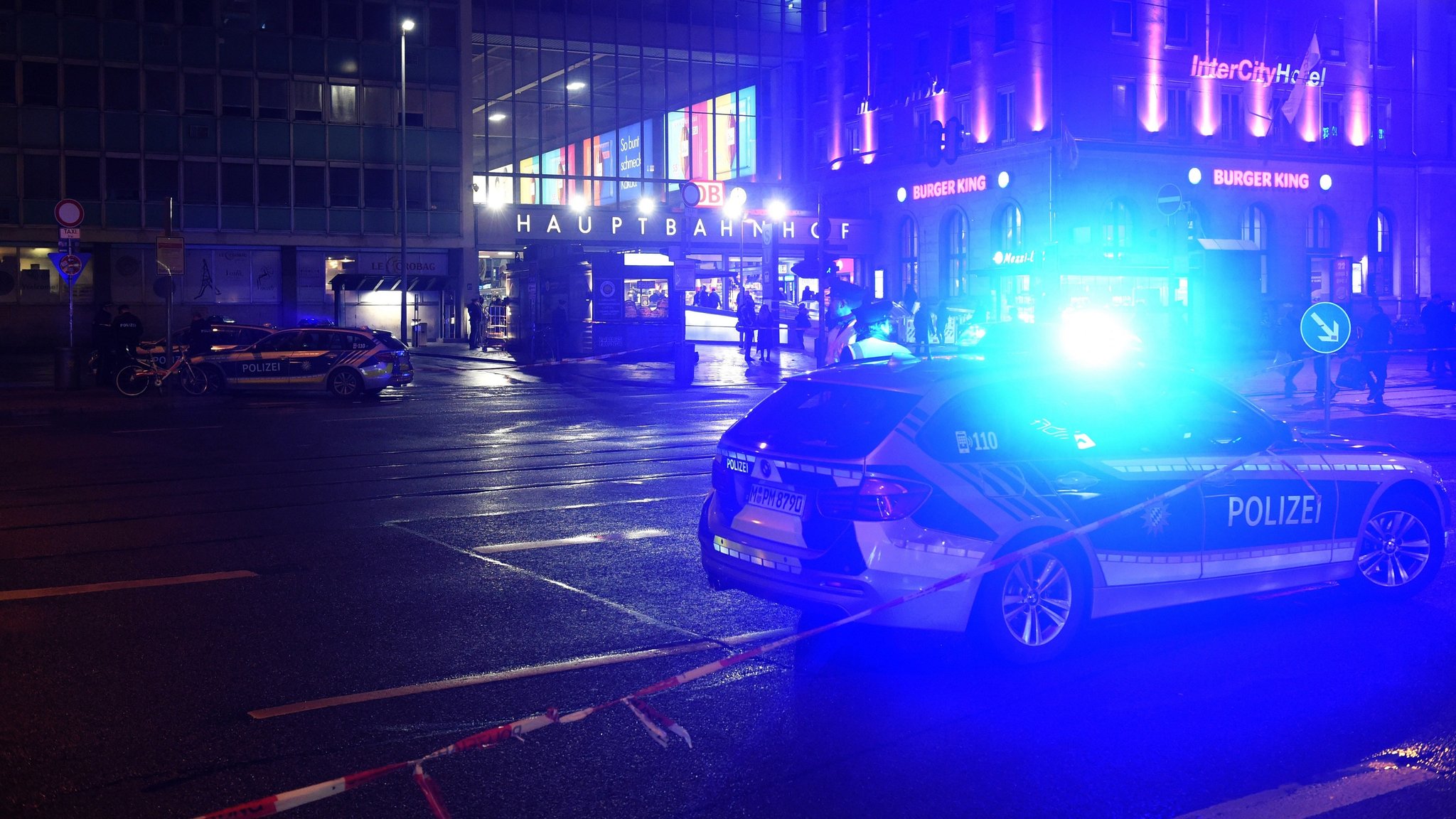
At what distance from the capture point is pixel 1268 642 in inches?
269

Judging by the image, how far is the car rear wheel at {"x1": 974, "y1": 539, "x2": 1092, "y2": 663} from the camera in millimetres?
6281

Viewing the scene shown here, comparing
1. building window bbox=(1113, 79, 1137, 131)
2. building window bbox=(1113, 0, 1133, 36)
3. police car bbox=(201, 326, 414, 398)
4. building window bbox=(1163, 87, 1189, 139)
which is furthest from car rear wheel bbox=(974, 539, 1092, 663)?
building window bbox=(1163, 87, 1189, 139)

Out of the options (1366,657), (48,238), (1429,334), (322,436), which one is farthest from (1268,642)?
(48,238)

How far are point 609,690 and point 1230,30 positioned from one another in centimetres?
5407

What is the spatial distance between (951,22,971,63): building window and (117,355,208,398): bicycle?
3780cm

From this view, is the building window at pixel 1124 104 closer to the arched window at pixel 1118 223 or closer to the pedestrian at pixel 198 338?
the arched window at pixel 1118 223

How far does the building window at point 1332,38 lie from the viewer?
5544 centimetres

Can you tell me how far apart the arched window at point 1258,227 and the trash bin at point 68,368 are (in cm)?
4417

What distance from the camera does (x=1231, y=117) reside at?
5403cm

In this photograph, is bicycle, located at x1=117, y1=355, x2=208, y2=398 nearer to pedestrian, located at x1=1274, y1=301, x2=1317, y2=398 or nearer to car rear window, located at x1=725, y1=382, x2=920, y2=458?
pedestrian, located at x1=1274, y1=301, x2=1317, y2=398

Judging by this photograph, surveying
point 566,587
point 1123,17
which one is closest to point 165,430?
point 566,587

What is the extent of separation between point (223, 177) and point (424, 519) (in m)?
44.6

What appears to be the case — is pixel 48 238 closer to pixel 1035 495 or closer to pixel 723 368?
pixel 723 368

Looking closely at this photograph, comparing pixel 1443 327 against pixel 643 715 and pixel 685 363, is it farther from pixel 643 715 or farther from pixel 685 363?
pixel 643 715
